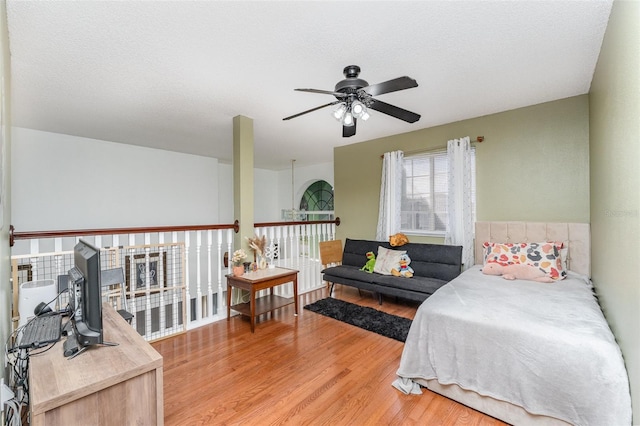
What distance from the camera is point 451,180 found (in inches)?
147

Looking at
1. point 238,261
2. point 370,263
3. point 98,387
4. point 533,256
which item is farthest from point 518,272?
point 98,387

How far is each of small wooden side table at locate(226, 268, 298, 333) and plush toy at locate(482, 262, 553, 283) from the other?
216 cm

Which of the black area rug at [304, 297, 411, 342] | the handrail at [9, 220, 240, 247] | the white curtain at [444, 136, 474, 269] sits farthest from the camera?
the white curtain at [444, 136, 474, 269]

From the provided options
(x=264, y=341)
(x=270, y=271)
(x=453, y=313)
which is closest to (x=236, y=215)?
(x=270, y=271)

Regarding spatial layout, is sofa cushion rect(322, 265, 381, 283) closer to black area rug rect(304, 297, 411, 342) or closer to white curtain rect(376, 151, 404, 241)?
black area rug rect(304, 297, 411, 342)

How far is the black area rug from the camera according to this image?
2928mm

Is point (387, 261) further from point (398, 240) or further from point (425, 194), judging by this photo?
point (425, 194)

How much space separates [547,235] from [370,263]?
208cm

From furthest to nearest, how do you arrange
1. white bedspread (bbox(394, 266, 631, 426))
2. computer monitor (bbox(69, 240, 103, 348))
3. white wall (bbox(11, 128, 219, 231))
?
1. white wall (bbox(11, 128, 219, 231))
2. white bedspread (bbox(394, 266, 631, 426))
3. computer monitor (bbox(69, 240, 103, 348))

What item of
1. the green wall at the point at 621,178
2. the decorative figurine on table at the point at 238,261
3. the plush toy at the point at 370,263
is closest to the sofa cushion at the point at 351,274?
the plush toy at the point at 370,263

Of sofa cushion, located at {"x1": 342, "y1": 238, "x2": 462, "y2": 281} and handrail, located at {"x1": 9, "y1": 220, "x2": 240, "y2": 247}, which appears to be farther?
A: sofa cushion, located at {"x1": 342, "y1": 238, "x2": 462, "y2": 281}

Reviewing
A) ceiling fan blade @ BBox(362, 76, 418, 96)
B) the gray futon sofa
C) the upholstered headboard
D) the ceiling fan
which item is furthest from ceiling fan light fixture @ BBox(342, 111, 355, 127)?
the upholstered headboard

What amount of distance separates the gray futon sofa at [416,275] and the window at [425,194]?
42 centimetres

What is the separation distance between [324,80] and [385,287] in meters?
2.50
